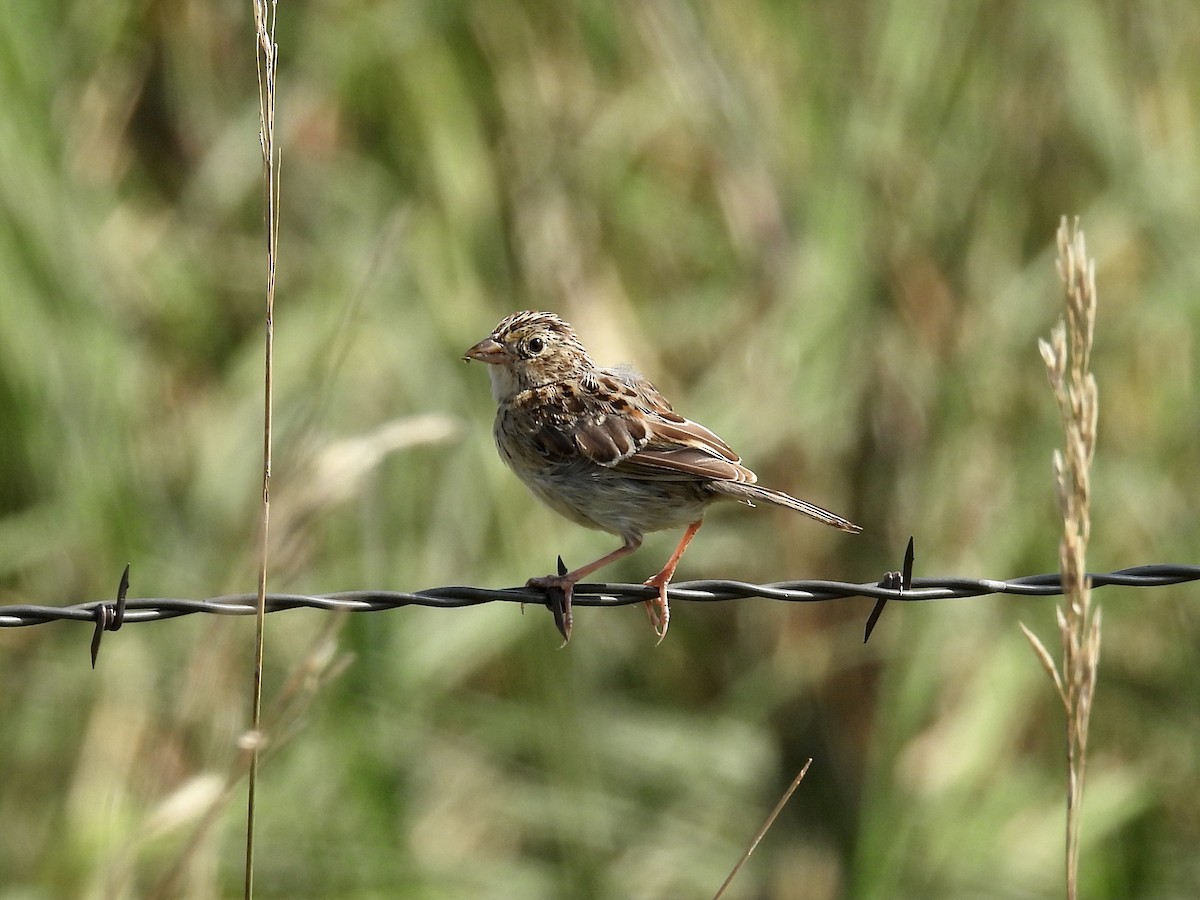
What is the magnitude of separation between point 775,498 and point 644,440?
60 cm

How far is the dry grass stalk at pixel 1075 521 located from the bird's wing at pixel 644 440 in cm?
165

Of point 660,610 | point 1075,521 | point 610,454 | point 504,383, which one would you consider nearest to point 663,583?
point 660,610

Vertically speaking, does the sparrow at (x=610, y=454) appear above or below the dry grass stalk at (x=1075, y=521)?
above

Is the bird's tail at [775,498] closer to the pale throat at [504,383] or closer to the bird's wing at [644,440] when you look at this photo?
the bird's wing at [644,440]

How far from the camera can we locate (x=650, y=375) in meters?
7.43

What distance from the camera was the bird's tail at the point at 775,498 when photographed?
4363 mm

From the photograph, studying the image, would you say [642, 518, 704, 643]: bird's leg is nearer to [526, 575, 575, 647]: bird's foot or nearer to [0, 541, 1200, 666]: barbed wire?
[526, 575, 575, 647]: bird's foot

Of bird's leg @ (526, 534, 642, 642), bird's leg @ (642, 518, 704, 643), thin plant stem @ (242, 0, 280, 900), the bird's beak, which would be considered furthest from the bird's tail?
thin plant stem @ (242, 0, 280, 900)

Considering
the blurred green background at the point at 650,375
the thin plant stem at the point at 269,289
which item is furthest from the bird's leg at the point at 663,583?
the thin plant stem at the point at 269,289

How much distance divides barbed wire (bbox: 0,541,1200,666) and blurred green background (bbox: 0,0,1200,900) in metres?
2.36

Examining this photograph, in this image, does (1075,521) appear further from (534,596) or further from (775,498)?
(775,498)

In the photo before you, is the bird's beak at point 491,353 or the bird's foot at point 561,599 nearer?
the bird's foot at point 561,599

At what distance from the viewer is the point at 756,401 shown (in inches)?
272

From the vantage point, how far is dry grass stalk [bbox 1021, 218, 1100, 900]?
297 centimetres
